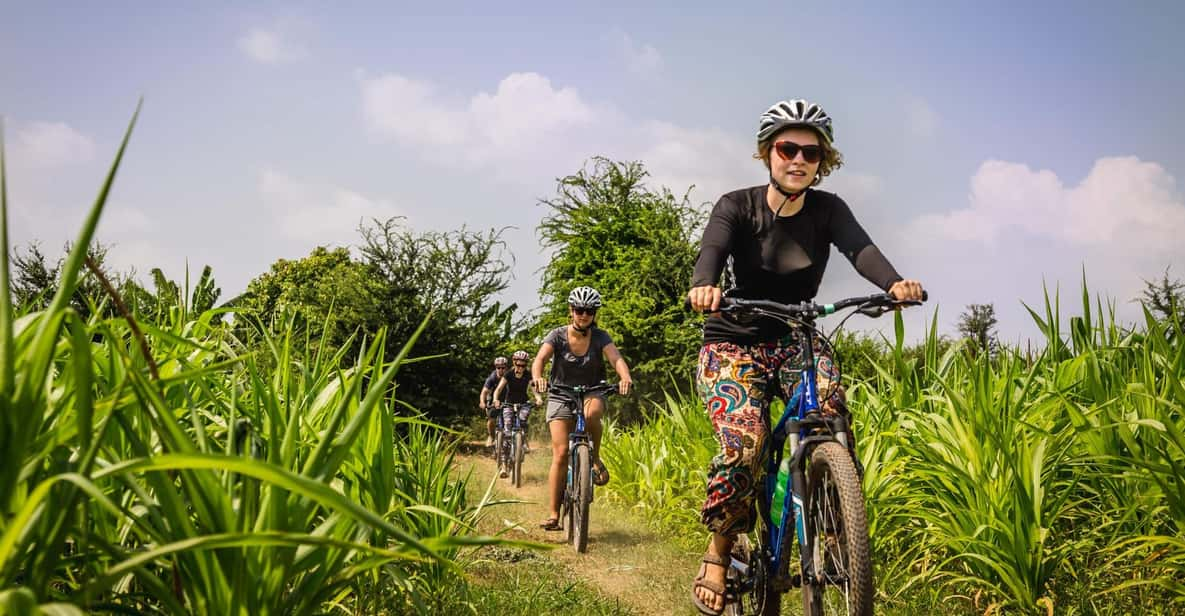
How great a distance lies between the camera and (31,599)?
1286 mm

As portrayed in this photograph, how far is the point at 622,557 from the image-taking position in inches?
259

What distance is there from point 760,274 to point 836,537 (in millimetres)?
1220

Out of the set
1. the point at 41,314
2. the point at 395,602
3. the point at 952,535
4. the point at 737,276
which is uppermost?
the point at 737,276

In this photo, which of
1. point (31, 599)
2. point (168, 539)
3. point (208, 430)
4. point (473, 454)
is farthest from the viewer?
point (473, 454)

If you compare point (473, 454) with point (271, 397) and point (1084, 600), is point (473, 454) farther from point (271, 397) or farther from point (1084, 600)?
point (271, 397)

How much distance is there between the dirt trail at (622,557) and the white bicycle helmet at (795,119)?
209cm

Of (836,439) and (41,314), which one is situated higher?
Answer: (41,314)

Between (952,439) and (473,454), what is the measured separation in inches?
573

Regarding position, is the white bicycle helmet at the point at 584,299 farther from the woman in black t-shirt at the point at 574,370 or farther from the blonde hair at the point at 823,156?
the blonde hair at the point at 823,156

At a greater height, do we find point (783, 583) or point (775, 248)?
point (775, 248)

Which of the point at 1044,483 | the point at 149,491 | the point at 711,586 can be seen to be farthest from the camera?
the point at 1044,483

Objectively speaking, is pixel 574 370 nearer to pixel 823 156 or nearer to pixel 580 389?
pixel 580 389

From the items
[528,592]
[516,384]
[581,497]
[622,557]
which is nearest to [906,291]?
[528,592]

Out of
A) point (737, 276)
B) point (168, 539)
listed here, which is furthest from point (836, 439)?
point (168, 539)
